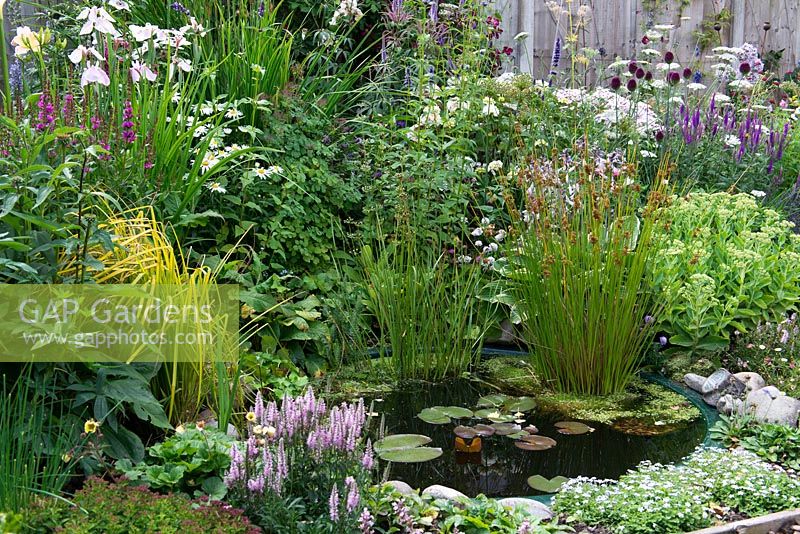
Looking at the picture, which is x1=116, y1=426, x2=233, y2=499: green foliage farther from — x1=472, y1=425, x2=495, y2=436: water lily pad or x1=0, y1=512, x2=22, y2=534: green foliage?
x1=472, y1=425, x2=495, y2=436: water lily pad

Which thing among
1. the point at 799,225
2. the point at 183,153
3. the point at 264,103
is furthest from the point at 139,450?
the point at 799,225

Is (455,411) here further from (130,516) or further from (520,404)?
(130,516)

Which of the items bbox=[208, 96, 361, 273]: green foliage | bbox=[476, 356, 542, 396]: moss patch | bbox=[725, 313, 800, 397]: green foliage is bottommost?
bbox=[476, 356, 542, 396]: moss patch

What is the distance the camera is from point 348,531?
236 centimetres

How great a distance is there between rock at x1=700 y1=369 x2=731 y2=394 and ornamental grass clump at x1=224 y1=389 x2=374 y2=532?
2.15 meters

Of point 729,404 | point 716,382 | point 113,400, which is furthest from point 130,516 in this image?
point 716,382

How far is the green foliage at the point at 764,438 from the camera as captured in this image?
11.1ft

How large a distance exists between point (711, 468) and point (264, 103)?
8.98 ft

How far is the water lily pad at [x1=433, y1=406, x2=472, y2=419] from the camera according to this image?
376 centimetres

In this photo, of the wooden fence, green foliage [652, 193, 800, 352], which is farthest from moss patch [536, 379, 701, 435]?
the wooden fence

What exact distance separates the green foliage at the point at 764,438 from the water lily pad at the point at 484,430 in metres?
0.92

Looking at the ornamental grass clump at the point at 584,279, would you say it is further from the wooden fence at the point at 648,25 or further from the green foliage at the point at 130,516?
the wooden fence at the point at 648,25

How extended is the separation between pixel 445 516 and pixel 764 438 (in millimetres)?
1526

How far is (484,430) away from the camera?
359 cm
